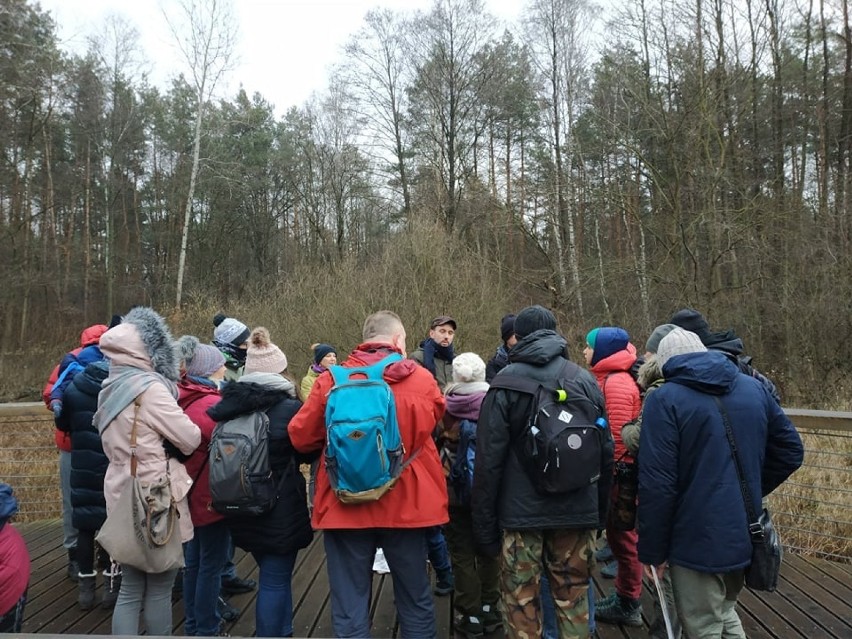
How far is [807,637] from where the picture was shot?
3.00 metres

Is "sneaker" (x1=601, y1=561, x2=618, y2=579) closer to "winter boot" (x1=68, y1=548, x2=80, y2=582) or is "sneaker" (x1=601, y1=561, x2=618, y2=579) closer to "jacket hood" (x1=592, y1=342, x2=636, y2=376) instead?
"jacket hood" (x1=592, y1=342, x2=636, y2=376)

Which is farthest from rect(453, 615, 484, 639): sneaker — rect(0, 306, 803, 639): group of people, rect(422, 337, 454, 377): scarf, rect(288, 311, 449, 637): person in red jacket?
rect(422, 337, 454, 377): scarf

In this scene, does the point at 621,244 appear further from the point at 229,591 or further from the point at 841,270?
the point at 229,591

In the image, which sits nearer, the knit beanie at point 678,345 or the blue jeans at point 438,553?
the knit beanie at point 678,345

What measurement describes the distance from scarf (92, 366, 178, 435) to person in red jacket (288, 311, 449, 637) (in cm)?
68

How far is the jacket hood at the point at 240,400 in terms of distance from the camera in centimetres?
256

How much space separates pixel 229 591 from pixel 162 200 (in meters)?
30.0

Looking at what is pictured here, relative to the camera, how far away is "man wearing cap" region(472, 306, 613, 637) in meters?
2.43

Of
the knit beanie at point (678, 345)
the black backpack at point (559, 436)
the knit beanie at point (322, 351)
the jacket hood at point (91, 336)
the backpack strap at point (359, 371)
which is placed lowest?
the black backpack at point (559, 436)

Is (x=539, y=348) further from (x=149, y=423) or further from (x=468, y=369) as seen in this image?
(x=149, y=423)

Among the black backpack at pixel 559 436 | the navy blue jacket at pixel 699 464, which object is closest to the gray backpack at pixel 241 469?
the black backpack at pixel 559 436

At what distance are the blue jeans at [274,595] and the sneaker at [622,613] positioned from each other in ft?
5.64

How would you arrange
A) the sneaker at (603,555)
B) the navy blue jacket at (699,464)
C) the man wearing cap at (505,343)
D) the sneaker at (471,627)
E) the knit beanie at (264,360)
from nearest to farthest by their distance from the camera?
the navy blue jacket at (699,464), the knit beanie at (264,360), the sneaker at (471,627), the sneaker at (603,555), the man wearing cap at (505,343)

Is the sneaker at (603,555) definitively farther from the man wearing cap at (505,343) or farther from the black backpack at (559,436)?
the black backpack at (559,436)
